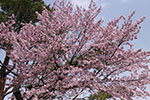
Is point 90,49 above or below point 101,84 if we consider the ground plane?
above

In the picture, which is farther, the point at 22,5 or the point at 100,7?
the point at 22,5

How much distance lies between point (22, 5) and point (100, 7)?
6.99 meters

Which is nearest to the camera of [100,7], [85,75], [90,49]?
[85,75]

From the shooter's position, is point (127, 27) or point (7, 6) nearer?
point (127, 27)

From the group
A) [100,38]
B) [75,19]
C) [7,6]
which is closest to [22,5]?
[7,6]

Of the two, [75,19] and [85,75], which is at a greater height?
[75,19]

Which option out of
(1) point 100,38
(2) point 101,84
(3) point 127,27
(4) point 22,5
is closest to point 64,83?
(2) point 101,84

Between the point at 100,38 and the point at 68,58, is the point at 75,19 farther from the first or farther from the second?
the point at 68,58

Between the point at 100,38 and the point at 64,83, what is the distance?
2.16m

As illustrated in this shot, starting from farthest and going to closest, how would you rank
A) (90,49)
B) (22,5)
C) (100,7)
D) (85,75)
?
(22,5) → (100,7) → (90,49) → (85,75)

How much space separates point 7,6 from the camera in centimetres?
1247

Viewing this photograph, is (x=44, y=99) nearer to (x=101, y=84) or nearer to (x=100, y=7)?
(x=101, y=84)

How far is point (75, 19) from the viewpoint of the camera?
706 cm

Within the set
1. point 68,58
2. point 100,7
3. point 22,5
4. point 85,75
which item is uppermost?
point 22,5
